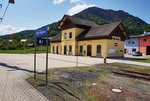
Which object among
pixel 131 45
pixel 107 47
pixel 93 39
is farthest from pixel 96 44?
pixel 131 45

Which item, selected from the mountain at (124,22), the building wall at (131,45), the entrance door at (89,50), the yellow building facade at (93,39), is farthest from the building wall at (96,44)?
the mountain at (124,22)

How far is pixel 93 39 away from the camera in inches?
866

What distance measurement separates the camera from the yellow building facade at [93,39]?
792 inches

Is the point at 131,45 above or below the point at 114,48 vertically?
above

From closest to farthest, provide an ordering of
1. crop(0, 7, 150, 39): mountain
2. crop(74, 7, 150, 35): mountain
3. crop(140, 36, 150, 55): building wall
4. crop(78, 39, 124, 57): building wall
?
→ crop(78, 39, 124, 57): building wall
crop(140, 36, 150, 55): building wall
crop(74, 7, 150, 35): mountain
crop(0, 7, 150, 39): mountain

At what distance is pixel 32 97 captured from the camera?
3.59 meters

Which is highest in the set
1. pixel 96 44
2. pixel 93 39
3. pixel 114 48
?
pixel 93 39

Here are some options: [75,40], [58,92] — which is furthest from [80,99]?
[75,40]

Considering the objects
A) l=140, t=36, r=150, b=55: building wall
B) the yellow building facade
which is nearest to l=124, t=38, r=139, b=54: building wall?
l=140, t=36, r=150, b=55: building wall

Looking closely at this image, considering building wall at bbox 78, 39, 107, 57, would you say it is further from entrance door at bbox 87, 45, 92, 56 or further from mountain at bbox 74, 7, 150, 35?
mountain at bbox 74, 7, 150, 35

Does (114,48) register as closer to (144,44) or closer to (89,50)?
(89,50)

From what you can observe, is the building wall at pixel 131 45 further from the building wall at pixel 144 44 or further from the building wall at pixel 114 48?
the building wall at pixel 114 48

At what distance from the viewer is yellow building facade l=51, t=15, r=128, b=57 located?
66.0ft

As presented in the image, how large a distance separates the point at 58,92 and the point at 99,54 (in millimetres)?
17713
